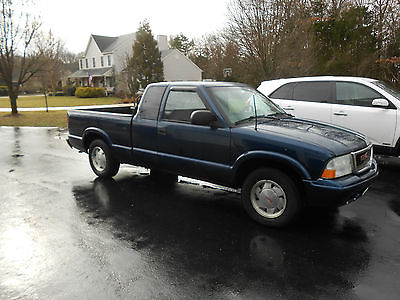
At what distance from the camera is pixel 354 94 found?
714 centimetres

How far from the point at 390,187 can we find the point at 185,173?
3.68 metres

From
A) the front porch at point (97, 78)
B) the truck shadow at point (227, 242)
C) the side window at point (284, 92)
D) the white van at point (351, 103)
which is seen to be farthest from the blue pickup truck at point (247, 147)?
the front porch at point (97, 78)

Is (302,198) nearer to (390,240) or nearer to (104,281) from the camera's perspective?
(390,240)

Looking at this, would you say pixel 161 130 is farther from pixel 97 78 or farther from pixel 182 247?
pixel 97 78

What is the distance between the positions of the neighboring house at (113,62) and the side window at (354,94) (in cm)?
3577

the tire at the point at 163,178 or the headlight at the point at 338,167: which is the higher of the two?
Answer: the headlight at the point at 338,167

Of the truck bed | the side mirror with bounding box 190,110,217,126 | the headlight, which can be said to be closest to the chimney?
the truck bed

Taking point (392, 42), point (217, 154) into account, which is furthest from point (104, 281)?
point (392, 42)

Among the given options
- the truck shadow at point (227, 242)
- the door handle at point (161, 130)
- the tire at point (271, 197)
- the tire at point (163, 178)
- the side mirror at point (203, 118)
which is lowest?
the truck shadow at point (227, 242)

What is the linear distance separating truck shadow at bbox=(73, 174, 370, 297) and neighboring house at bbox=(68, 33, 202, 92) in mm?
37329

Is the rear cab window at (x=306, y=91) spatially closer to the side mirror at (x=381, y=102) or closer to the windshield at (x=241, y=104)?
the side mirror at (x=381, y=102)

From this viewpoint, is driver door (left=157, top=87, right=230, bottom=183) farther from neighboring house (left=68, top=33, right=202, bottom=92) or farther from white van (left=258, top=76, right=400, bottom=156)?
neighboring house (left=68, top=33, right=202, bottom=92)

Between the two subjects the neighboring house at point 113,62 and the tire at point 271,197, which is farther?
the neighboring house at point 113,62

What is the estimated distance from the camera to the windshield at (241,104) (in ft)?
15.6
